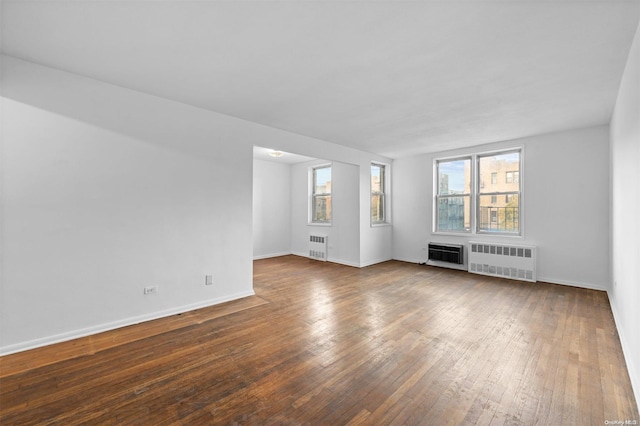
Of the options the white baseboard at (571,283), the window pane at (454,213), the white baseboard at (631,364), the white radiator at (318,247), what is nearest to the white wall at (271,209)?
the white radiator at (318,247)

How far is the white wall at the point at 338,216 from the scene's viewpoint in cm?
648

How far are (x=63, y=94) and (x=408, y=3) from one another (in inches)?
128

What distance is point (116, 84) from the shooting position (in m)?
3.02

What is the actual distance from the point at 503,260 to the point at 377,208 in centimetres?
289

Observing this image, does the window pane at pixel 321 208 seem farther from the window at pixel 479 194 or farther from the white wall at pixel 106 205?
the white wall at pixel 106 205

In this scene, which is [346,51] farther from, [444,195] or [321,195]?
[321,195]

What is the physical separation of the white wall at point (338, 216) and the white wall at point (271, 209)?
0.96 feet

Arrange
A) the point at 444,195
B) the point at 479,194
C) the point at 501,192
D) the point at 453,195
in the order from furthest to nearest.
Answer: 1. the point at 444,195
2. the point at 453,195
3. the point at 479,194
4. the point at 501,192

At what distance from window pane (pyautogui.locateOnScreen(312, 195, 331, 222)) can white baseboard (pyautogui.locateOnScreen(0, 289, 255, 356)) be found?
3909mm

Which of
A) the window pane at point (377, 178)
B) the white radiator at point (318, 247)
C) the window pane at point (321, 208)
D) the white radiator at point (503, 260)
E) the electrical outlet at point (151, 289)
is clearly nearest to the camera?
the electrical outlet at point (151, 289)

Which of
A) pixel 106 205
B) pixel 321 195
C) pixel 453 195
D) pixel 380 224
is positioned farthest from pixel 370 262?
pixel 106 205

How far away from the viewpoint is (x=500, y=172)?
18.3 ft

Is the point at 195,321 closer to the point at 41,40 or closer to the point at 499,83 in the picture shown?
the point at 41,40

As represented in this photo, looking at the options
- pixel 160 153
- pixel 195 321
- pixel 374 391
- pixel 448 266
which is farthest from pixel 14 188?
pixel 448 266
